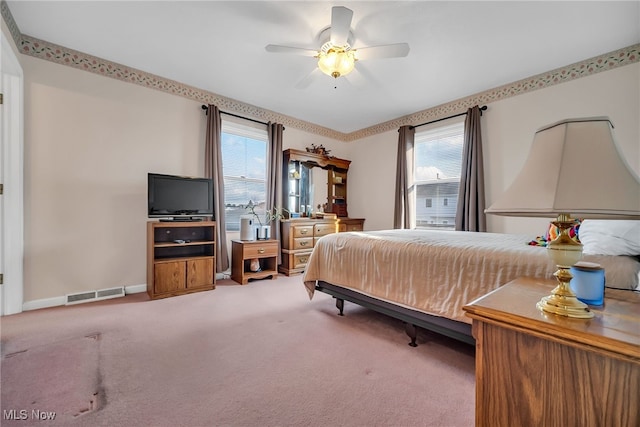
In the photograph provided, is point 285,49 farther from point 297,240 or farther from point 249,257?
point 297,240

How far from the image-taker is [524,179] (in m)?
0.86

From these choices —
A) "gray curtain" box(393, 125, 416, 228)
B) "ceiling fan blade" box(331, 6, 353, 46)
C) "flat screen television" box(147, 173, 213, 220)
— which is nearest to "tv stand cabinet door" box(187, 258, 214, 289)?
"flat screen television" box(147, 173, 213, 220)

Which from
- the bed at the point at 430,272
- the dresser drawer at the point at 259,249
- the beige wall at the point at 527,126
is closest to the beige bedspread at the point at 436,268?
the bed at the point at 430,272

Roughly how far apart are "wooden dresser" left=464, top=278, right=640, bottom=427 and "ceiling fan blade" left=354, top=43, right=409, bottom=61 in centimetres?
222

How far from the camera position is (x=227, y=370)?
5.44ft

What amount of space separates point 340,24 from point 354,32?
1.45ft

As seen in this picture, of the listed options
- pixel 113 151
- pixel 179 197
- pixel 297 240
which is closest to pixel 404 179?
pixel 297 240

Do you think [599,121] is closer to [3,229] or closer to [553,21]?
[553,21]

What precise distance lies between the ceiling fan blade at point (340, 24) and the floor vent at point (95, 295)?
140 inches

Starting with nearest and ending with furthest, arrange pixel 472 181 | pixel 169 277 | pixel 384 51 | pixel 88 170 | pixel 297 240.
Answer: pixel 384 51, pixel 88 170, pixel 169 277, pixel 472 181, pixel 297 240

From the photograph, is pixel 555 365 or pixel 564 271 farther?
pixel 564 271

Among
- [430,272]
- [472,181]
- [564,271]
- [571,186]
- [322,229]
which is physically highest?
[472,181]

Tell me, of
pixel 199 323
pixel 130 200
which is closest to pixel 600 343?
pixel 199 323

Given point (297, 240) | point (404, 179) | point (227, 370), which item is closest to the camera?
point (227, 370)
